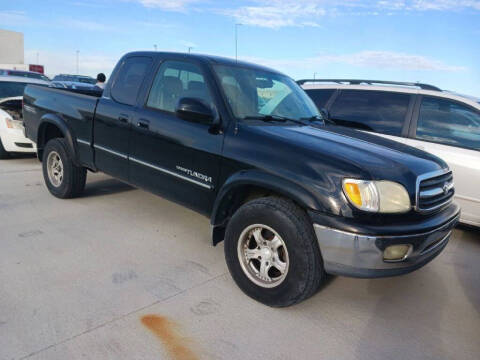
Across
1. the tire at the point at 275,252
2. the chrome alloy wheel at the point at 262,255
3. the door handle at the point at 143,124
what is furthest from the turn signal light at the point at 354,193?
the door handle at the point at 143,124

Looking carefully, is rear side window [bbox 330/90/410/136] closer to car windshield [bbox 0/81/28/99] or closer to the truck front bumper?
the truck front bumper

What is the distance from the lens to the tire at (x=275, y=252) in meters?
2.63

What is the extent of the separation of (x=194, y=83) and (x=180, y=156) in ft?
2.22

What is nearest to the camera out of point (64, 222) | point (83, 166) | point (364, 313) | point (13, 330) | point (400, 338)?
point (13, 330)

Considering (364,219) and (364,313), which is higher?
(364,219)

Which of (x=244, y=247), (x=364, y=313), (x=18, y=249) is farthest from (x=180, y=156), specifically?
(x=364, y=313)

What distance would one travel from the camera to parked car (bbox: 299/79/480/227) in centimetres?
455

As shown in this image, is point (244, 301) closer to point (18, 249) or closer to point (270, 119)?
Result: point (270, 119)

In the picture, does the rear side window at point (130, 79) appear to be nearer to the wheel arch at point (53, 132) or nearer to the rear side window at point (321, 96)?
the wheel arch at point (53, 132)

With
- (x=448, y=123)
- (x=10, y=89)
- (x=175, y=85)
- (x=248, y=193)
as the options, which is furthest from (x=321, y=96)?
(x=10, y=89)

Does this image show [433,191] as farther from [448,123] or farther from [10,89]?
[10,89]

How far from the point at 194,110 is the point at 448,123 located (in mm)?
3367

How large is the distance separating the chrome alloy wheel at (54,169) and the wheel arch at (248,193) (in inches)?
108

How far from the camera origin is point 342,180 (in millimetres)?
2518
